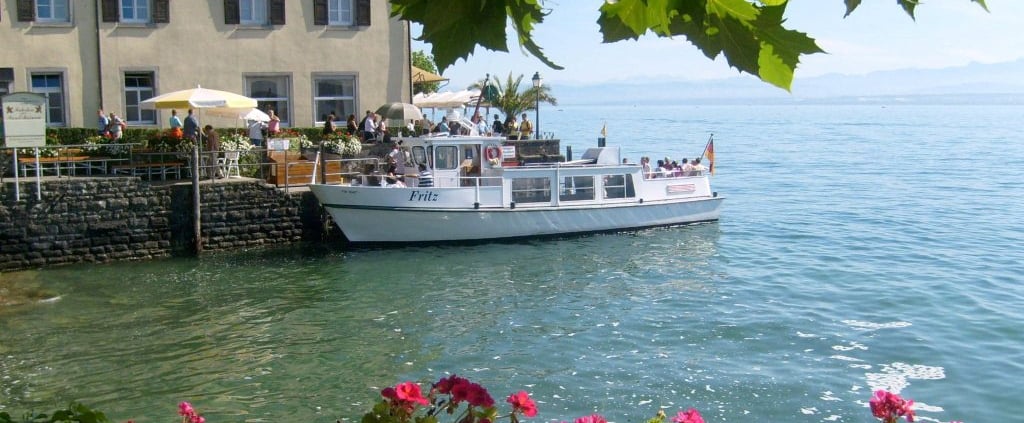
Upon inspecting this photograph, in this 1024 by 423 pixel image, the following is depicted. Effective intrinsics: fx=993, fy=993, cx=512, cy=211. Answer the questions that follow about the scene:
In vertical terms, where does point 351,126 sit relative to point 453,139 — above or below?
above

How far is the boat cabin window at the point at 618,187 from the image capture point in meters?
26.6

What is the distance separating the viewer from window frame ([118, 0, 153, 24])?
84.7ft

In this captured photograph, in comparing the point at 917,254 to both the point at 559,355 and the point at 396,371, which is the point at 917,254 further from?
the point at 396,371

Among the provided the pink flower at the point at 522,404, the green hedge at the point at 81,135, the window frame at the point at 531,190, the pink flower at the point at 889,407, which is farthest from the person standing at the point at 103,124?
the pink flower at the point at 889,407

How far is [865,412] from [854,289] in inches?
325

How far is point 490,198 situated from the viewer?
2486 centimetres

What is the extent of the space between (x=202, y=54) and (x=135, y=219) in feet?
21.8

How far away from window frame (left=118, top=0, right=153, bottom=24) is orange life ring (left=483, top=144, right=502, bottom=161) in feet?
31.2

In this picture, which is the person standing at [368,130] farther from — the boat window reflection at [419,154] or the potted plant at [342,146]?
the boat window reflection at [419,154]

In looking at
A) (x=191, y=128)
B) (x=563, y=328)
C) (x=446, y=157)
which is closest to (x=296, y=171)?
(x=191, y=128)

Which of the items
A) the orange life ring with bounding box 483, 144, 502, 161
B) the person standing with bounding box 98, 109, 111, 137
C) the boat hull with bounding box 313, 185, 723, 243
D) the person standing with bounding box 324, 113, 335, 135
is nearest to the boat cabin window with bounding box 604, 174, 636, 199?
the boat hull with bounding box 313, 185, 723, 243

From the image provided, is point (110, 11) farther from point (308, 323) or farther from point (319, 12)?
point (308, 323)

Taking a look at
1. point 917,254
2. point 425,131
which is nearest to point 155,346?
point 425,131

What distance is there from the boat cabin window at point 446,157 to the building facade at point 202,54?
156 inches
